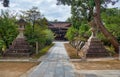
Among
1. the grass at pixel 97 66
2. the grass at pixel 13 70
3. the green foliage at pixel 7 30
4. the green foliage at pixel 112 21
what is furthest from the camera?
the green foliage at pixel 112 21

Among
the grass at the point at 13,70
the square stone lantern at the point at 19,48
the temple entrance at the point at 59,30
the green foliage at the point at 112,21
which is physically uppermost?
the green foliage at the point at 112,21

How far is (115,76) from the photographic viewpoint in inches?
539

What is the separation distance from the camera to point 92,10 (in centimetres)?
3153

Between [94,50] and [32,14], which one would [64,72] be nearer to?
[94,50]

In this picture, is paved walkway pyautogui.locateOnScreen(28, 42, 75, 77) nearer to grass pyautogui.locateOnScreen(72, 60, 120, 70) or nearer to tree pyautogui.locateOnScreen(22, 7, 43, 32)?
grass pyautogui.locateOnScreen(72, 60, 120, 70)

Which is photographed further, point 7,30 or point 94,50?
point 7,30

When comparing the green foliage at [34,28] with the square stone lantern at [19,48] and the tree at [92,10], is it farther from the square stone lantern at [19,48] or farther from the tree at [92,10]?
the tree at [92,10]

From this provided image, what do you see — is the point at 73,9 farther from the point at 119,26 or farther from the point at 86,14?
→ the point at 119,26

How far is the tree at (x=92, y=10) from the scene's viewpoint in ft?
84.5

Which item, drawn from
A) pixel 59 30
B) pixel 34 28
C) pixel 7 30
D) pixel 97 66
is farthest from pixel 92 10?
pixel 59 30

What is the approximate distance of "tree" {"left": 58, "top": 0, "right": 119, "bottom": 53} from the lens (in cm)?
2577

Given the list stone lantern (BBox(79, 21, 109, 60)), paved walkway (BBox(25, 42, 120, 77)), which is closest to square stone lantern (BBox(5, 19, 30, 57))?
stone lantern (BBox(79, 21, 109, 60))

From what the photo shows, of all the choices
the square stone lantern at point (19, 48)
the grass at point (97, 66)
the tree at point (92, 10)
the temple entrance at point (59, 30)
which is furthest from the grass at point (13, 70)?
the temple entrance at point (59, 30)

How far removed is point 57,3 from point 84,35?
9.61 m
